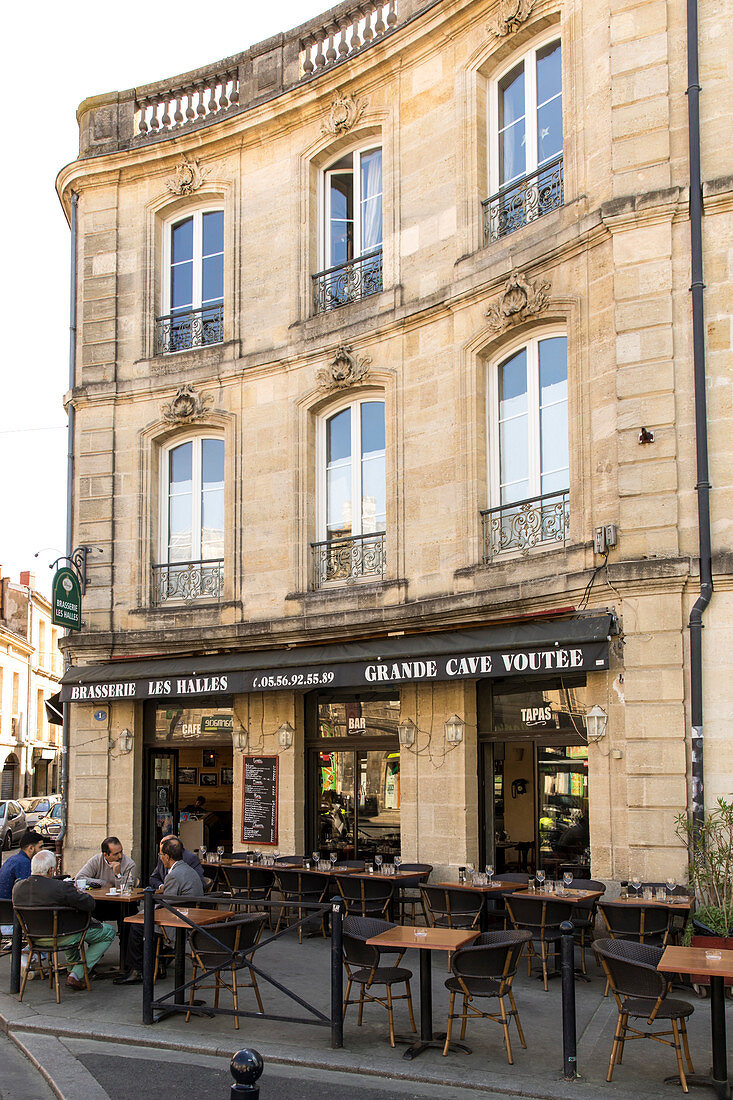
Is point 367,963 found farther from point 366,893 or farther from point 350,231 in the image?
point 350,231

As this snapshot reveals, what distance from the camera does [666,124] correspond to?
1030 cm

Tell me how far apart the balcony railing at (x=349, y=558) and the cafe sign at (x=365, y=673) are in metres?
1.39

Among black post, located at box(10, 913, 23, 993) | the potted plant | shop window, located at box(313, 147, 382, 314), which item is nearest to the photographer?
the potted plant

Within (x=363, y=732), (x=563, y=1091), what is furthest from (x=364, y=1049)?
(x=363, y=732)

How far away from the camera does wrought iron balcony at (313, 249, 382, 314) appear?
13758 mm

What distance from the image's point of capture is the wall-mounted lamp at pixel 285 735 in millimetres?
13641

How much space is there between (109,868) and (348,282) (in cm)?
785

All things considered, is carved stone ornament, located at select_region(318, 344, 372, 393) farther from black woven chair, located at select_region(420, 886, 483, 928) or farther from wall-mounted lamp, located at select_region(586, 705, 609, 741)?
black woven chair, located at select_region(420, 886, 483, 928)

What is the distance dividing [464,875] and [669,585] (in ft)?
11.1

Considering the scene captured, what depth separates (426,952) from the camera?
734cm

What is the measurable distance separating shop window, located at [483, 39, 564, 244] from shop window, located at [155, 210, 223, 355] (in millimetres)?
4679

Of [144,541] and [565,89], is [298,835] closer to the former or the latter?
[144,541]

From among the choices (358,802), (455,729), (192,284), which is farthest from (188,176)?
(358,802)

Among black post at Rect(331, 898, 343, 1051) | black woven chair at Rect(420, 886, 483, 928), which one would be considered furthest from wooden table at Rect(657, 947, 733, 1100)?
black woven chair at Rect(420, 886, 483, 928)
